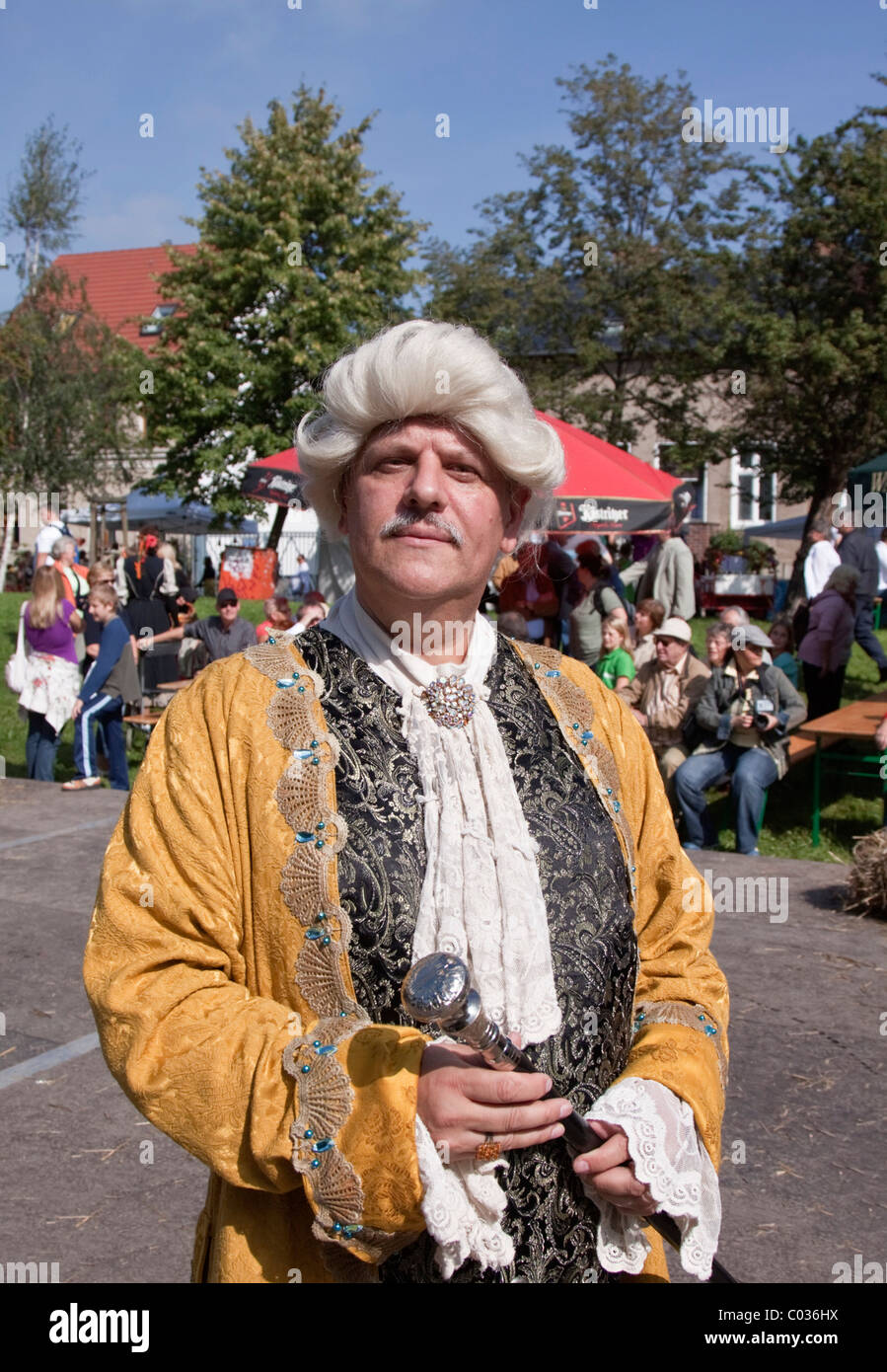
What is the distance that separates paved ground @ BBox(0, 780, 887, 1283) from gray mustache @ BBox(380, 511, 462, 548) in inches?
28.9

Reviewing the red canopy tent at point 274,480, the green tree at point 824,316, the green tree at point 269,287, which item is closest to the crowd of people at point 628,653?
the red canopy tent at point 274,480

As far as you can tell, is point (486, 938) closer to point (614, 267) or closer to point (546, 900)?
point (546, 900)

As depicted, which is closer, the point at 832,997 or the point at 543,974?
the point at 543,974

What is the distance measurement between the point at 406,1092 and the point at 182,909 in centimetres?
39

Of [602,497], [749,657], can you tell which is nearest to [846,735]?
[749,657]

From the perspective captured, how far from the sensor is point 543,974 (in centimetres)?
175

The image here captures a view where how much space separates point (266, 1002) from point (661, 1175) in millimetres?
581

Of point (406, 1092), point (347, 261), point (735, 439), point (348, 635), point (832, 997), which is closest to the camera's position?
point (406, 1092)

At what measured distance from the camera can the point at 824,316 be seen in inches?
800

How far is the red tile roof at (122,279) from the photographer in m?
45.0

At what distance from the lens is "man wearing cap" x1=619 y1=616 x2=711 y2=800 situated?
329 inches
